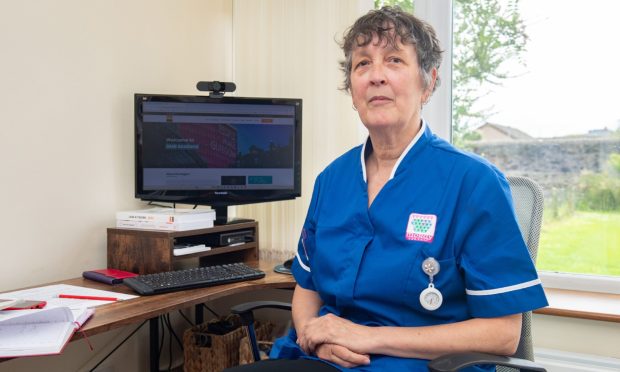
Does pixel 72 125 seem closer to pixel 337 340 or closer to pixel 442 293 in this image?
pixel 337 340

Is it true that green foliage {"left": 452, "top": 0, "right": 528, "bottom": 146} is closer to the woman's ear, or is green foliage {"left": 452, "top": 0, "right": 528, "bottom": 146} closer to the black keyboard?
the woman's ear

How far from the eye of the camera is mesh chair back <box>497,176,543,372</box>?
1431 mm

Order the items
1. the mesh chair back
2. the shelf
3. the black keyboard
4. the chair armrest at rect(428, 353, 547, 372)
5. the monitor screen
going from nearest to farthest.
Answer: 1. the chair armrest at rect(428, 353, 547, 372)
2. the mesh chair back
3. the black keyboard
4. the shelf
5. the monitor screen

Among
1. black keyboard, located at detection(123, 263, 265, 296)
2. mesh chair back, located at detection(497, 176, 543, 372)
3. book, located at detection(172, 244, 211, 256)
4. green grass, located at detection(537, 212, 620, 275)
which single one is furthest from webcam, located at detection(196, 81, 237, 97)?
green grass, located at detection(537, 212, 620, 275)

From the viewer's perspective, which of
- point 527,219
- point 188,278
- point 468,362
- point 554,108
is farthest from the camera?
point 554,108

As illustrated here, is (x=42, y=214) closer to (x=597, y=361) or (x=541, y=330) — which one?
(x=541, y=330)

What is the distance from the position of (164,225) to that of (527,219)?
1251mm

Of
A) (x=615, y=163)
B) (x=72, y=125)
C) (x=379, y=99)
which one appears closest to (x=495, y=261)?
(x=379, y=99)

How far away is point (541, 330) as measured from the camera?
2145 millimetres

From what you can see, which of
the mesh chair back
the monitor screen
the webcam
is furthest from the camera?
the webcam

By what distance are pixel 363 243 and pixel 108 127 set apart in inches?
51.6

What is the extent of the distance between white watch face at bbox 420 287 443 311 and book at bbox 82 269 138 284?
1.10 meters

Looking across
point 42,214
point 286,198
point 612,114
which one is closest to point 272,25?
point 286,198

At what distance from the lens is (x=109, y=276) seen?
194 centimetres
